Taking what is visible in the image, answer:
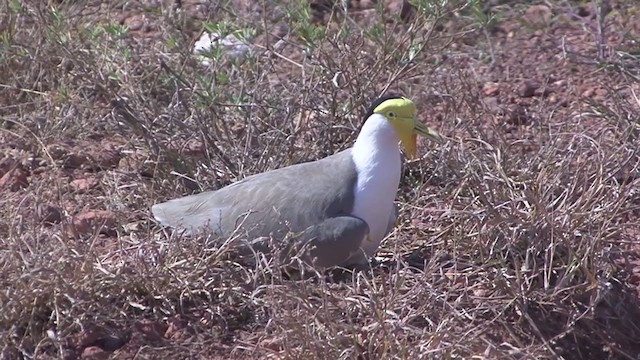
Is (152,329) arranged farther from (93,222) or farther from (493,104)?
(493,104)

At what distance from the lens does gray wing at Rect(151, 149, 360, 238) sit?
4.46 meters

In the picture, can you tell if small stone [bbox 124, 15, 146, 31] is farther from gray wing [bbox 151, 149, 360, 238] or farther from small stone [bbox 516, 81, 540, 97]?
gray wing [bbox 151, 149, 360, 238]

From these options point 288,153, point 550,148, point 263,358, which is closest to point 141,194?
point 288,153

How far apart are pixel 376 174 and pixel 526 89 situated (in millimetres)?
1778

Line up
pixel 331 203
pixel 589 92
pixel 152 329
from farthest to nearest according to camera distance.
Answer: pixel 589 92
pixel 331 203
pixel 152 329

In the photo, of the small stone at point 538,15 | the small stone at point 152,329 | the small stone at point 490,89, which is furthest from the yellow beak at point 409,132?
the small stone at point 538,15

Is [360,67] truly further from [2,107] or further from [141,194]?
[2,107]

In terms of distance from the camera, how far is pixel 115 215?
4785 mm

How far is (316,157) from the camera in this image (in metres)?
5.21

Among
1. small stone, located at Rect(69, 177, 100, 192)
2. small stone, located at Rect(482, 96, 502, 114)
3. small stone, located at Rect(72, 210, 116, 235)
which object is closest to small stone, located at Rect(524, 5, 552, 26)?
small stone, located at Rect(482, 96, 502, 114)

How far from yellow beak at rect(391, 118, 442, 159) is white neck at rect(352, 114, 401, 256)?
0.08ft

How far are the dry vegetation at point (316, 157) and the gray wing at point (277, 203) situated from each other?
0.15 m

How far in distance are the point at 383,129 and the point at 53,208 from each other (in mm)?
1297

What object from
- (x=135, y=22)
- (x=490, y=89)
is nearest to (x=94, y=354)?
(x=490, y=89)
